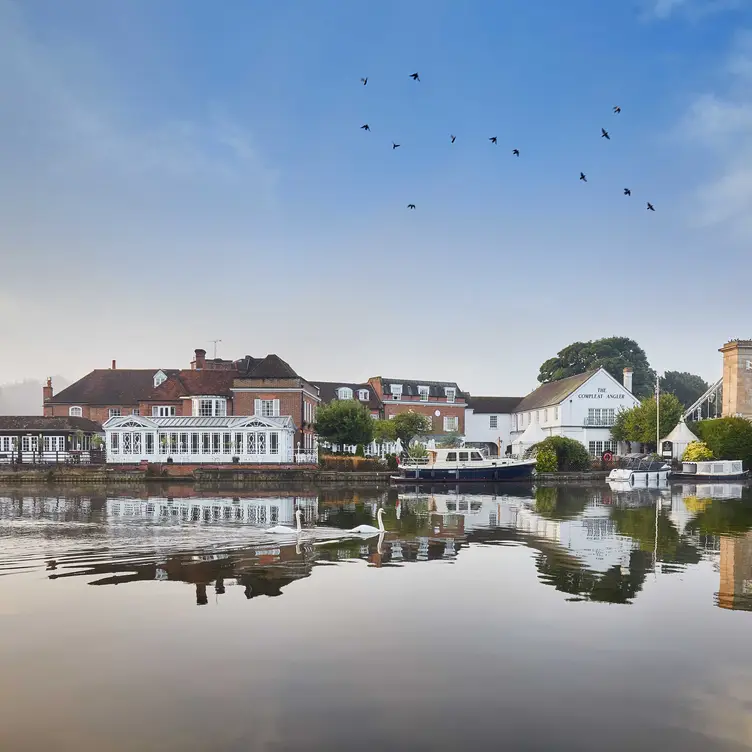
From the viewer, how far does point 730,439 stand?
56.8 meters

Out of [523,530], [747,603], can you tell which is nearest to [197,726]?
[747,603]

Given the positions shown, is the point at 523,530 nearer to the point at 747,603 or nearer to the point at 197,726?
the point at 747,603

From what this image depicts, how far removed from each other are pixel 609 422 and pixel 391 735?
62.2 metres

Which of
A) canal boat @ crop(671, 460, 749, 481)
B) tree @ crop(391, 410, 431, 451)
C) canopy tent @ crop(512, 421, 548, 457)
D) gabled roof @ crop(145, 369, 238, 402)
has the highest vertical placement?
gabled roof @ crop(145, 369, 238, 402)

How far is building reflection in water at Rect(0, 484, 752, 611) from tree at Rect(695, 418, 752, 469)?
1588 centimetres

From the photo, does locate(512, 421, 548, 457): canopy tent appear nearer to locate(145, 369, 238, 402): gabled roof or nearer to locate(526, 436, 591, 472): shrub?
locate(526, 436, 591, 472): shrub

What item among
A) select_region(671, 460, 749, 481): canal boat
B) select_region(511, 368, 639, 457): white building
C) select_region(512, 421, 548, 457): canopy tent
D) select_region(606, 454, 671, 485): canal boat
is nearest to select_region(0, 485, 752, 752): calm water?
select_region(606, 454, 671, 485): canal boat

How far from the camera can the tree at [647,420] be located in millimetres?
61253

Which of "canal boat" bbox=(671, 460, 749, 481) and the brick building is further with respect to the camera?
the brick building

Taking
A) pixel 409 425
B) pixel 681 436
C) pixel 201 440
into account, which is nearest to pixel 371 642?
pixel 201 440

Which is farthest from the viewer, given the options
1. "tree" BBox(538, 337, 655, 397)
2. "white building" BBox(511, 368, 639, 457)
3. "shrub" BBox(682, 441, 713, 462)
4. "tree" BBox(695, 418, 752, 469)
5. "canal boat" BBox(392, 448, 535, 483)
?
"tree" BBox(538, 337, 655, 397)

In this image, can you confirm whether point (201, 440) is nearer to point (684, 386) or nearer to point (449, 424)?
point (449, 424)

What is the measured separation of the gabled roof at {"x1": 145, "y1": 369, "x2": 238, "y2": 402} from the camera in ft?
201

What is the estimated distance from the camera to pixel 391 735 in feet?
25.9
